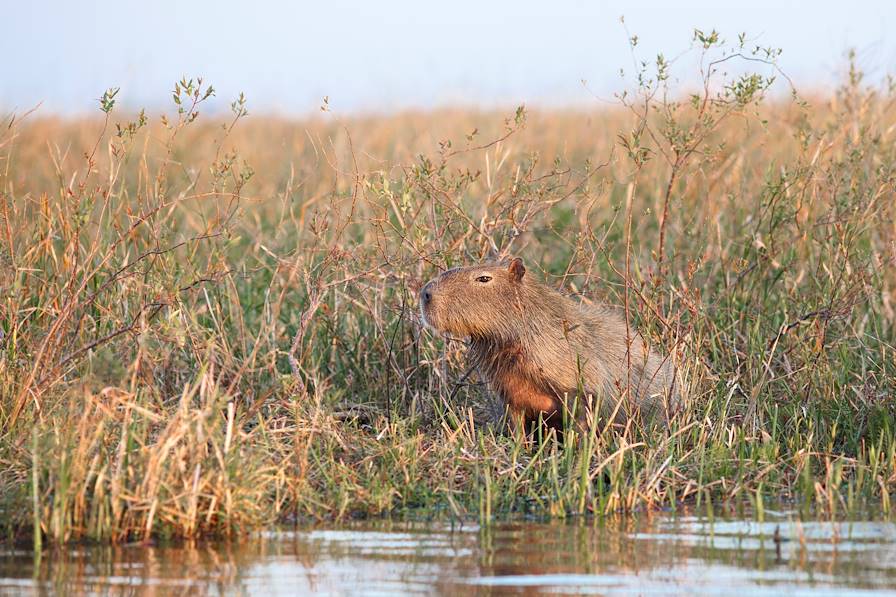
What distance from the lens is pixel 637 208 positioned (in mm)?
10031

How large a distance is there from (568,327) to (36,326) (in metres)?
2.46

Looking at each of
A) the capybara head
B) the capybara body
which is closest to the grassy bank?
the capybara body

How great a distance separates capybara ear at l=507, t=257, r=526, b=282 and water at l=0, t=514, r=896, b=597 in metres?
1.65

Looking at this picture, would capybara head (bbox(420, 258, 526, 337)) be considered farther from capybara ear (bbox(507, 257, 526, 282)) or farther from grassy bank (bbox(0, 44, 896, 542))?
grassy bank (bbox(0, 44, 896, 542))

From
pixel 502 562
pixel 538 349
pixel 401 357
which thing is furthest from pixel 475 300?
pixel 502 562

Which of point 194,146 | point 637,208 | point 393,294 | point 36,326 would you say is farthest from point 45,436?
point 194,146

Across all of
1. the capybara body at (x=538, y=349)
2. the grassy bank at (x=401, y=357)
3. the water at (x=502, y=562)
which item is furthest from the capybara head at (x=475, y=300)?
the water at (x=502, y=562)

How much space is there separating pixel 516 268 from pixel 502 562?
2270mm

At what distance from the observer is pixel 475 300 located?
6.27 meters

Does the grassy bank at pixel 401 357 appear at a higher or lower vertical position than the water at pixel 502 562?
higher

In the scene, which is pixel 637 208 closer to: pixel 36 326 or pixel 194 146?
pixel 36 326

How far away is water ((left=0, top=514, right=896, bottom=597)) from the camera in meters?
3.92

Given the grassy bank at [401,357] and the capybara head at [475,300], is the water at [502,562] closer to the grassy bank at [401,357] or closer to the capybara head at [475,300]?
the grassy bank at [401,357]

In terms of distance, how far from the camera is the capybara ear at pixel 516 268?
632cm
